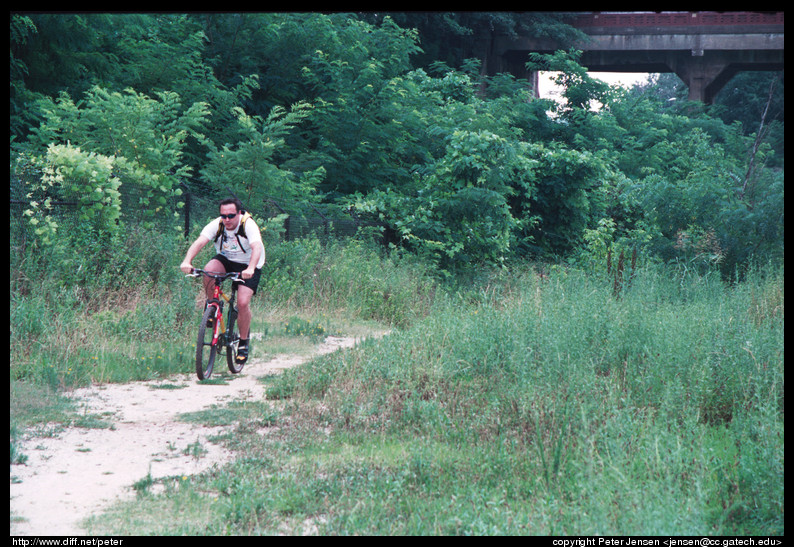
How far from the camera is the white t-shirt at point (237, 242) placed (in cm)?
799

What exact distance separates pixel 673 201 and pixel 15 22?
12140mm

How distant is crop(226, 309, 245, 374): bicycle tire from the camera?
798cm

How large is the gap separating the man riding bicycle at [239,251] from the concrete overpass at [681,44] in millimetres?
24189

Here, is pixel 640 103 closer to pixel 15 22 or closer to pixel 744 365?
pixel 15 22

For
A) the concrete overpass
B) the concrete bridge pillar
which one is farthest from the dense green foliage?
the concrete bridge pillar

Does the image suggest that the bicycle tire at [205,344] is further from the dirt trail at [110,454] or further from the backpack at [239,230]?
the backpack at [239,230]

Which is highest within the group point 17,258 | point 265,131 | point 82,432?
point 265,131

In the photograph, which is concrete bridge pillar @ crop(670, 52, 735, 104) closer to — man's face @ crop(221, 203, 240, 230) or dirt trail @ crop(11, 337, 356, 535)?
man's face @ crop(221, 203, 240, 230)

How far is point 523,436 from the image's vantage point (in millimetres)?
5133

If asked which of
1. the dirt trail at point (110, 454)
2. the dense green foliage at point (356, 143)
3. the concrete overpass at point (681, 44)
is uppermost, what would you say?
the concrete overpass at point (681, 44)

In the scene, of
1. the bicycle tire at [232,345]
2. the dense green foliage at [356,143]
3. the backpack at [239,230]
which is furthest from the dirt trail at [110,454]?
the dense green foliage at [356,143]

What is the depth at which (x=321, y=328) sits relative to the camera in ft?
35.2
